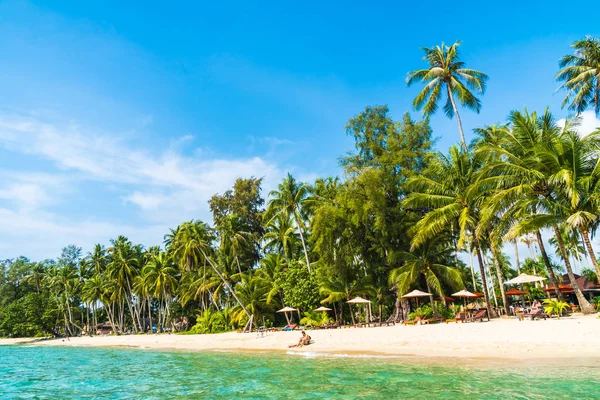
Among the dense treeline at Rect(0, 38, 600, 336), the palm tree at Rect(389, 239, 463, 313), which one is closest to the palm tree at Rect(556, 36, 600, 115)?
the dense treeline at Rect(0, 38, 600, 336)

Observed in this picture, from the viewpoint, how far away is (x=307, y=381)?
12.5m

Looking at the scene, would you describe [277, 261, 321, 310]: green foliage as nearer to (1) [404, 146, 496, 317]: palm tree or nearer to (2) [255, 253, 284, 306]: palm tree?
(2) [255, 253, 284, 306]: palm tree

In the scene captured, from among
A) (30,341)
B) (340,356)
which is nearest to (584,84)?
(340,356)

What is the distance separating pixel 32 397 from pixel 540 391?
52.0 feet

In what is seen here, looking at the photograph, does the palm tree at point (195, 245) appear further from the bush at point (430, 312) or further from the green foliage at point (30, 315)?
the green foliage at point (30, 315)

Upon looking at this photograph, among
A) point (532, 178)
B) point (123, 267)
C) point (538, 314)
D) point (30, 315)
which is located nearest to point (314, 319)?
point (538, 314)

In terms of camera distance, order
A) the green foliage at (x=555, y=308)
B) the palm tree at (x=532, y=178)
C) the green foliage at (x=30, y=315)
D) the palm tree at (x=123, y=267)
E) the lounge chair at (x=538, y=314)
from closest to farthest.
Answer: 1. the palm tree at (x=532, y=178)
2. the green foliage at (x=555, y=308)
3. the lounge chair at (x=538, y=314)
4. the palm tree at (x=123, y=267)
5. the green foliage at (x=30, y=315)

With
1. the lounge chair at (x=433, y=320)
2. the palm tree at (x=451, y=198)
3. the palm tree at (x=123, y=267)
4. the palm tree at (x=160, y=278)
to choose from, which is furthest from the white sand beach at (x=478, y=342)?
the palm tree at (x=123, y=267)

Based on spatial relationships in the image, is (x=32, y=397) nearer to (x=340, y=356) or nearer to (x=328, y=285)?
(x=340, y=356)

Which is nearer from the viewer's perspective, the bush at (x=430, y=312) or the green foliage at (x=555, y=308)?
the green foliage at (x=555, y=308)

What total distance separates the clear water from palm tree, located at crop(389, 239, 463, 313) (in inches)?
377

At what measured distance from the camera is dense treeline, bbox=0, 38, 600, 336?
63.0 ft

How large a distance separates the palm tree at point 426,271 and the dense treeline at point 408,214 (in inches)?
3.5

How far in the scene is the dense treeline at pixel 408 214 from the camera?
63.0ft
